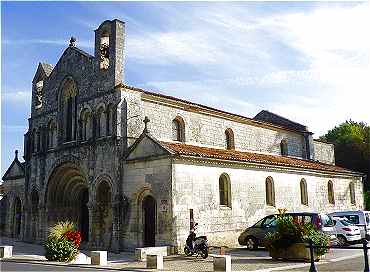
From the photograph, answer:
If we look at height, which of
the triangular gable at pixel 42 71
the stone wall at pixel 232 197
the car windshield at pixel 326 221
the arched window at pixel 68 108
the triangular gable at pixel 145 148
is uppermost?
the triangular gable at pixel 42 71

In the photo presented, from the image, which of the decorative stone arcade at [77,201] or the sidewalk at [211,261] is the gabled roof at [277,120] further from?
the decorative stone arcade at [77,201]

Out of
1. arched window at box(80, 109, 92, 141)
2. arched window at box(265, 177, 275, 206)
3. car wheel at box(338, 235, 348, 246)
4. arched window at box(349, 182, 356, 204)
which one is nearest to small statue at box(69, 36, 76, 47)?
arched window at box(80, 109, 92, 141)

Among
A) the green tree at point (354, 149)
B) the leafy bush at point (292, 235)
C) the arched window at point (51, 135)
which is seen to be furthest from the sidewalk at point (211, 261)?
the green tree at point (354, 149)

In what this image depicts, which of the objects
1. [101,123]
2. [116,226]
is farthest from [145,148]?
[116,226]

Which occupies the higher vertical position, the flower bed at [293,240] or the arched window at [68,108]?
the arched window at [68,108]

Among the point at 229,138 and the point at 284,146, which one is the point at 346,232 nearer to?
the point at 229,138

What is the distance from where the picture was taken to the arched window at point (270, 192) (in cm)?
2731

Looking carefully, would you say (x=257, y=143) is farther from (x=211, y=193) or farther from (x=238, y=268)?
(x=238, y=268)

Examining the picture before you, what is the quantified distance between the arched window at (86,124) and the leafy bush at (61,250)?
8.37m

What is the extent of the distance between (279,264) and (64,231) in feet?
31.0

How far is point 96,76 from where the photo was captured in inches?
1014

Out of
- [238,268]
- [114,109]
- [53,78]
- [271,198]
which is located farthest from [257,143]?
[238,268]

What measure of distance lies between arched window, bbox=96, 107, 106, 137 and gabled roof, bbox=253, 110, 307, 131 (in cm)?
1804

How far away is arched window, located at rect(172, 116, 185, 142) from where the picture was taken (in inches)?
1039
